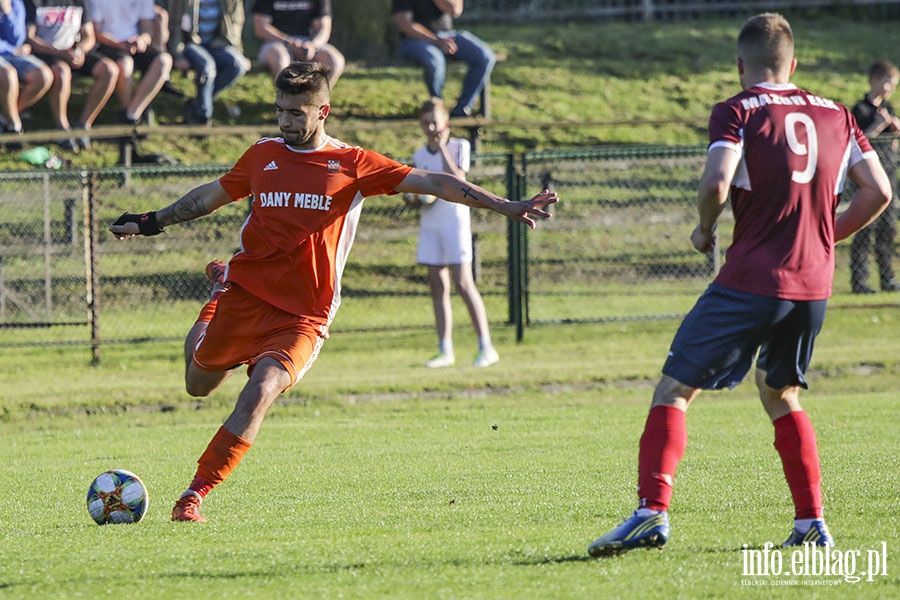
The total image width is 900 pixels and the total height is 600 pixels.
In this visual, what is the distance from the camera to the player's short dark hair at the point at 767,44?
504 cm

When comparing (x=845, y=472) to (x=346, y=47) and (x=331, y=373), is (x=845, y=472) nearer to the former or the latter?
(x=331, y=373)

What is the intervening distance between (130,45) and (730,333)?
1333 centimetres

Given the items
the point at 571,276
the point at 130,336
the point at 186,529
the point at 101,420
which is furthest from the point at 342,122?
the point at 186,529

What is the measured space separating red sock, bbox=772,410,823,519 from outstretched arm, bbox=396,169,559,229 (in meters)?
1.37

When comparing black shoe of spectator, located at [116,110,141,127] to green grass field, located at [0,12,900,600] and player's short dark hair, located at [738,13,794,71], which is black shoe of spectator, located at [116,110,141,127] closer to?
green grass field, located at [0,12,900,600]

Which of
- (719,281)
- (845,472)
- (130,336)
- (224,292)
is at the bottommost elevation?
(130,336)

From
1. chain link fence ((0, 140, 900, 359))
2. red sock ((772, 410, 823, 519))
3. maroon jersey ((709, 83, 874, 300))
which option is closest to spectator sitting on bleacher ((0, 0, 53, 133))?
chain link fence ((0, 140, 900, 359))

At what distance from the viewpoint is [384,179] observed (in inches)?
259

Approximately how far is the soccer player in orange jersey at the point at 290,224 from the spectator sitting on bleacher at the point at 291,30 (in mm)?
11027

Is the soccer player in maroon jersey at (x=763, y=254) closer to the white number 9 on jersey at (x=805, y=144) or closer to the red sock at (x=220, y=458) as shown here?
the white number 9 on jersey at (x=805, y=144)

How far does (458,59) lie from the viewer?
18.4 m

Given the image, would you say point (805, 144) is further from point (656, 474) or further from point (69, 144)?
point (69, 144)

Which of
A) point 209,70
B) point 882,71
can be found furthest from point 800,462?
point 209,70

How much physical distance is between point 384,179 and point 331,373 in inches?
268
